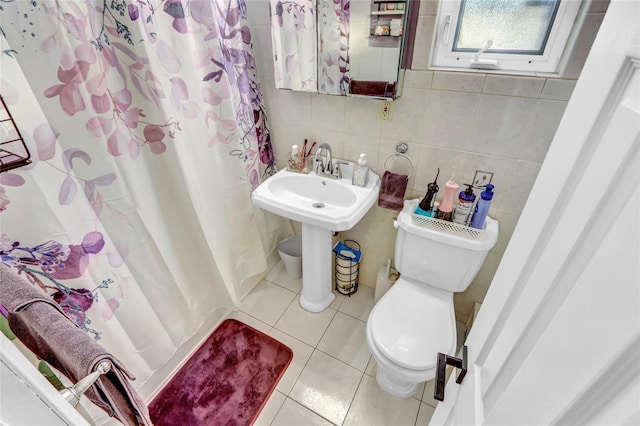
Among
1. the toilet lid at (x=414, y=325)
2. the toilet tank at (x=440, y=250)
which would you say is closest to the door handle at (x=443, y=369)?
the toilet lid at (x=414, y=325)

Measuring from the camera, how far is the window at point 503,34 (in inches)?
39.9

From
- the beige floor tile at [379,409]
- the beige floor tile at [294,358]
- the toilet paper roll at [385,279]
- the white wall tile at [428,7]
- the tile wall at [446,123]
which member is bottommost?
the beige floor tile at [379,409]

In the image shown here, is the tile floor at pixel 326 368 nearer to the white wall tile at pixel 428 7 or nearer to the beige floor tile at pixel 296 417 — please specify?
the beige floor tile at pixel 296 417

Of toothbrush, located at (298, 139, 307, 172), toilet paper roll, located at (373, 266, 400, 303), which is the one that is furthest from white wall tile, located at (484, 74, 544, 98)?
toilet paper roll, located at (373, 266, 400, 303)

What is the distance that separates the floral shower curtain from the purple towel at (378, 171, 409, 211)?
459 mm

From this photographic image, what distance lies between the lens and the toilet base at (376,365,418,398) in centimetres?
138

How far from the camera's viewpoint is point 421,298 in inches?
53.7

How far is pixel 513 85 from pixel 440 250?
690 mm

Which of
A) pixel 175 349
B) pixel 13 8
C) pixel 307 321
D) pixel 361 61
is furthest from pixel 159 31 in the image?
pixel 307 321

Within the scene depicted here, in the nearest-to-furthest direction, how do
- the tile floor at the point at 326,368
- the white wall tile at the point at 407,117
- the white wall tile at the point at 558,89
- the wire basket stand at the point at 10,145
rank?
the wire basket stand at the point at 10,145
the white wall tile at the point at 558,89
the white wall tile at the point at 407,117
the tile floor at the point at 326,368

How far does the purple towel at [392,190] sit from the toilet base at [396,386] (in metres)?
0.79

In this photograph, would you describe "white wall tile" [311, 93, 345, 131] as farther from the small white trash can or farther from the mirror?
the small white trash can

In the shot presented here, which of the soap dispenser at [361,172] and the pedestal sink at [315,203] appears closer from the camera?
the pedestal sink at [315,203]

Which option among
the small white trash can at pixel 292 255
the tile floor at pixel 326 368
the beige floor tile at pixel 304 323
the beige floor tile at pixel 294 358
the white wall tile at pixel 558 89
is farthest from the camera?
the small white trash can at pixel 292 255
